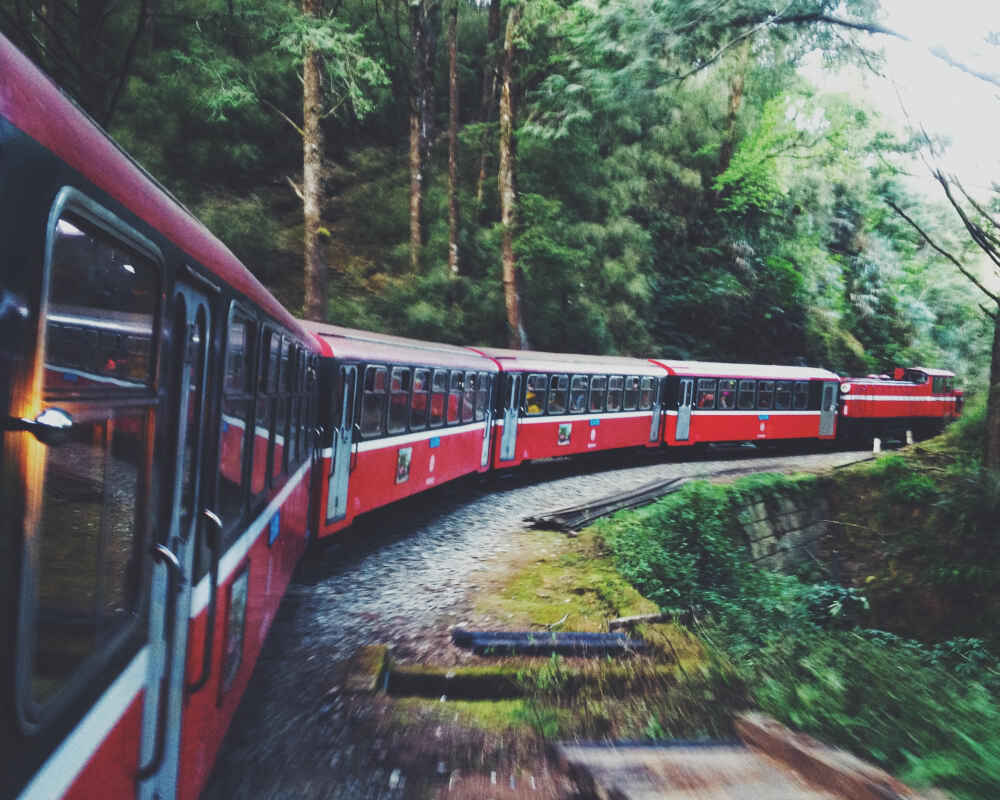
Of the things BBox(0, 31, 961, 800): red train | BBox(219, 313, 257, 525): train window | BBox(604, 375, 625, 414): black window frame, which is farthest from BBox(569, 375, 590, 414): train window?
BBox(219, 313, 257, 525): train window

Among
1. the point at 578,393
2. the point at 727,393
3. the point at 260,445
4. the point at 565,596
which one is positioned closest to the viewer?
the point at 260,445

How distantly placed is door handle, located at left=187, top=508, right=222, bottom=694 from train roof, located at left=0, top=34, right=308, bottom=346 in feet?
3.36

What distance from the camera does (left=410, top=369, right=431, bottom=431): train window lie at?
9.71m

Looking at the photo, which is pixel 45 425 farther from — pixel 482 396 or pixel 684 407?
pixel 684 407

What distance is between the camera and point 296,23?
1198cm

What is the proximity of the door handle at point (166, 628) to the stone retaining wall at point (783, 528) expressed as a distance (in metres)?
12.1

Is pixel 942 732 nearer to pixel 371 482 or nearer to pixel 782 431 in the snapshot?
pixel 371 482

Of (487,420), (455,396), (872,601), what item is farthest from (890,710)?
(487,420)

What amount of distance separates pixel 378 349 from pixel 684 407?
1180 cm

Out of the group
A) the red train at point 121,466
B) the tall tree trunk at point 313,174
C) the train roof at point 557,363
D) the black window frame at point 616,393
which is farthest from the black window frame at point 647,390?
the red train at point 121,466

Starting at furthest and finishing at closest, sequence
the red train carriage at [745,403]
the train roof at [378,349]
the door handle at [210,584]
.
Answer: the red train carriage at [745,403] → the train roof at [378,349] → the door handle at [210,584]

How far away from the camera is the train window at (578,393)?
15.4 m

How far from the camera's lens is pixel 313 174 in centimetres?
1291

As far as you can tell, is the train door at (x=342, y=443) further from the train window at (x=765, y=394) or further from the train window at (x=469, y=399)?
the train window at (x=765, y=394)
